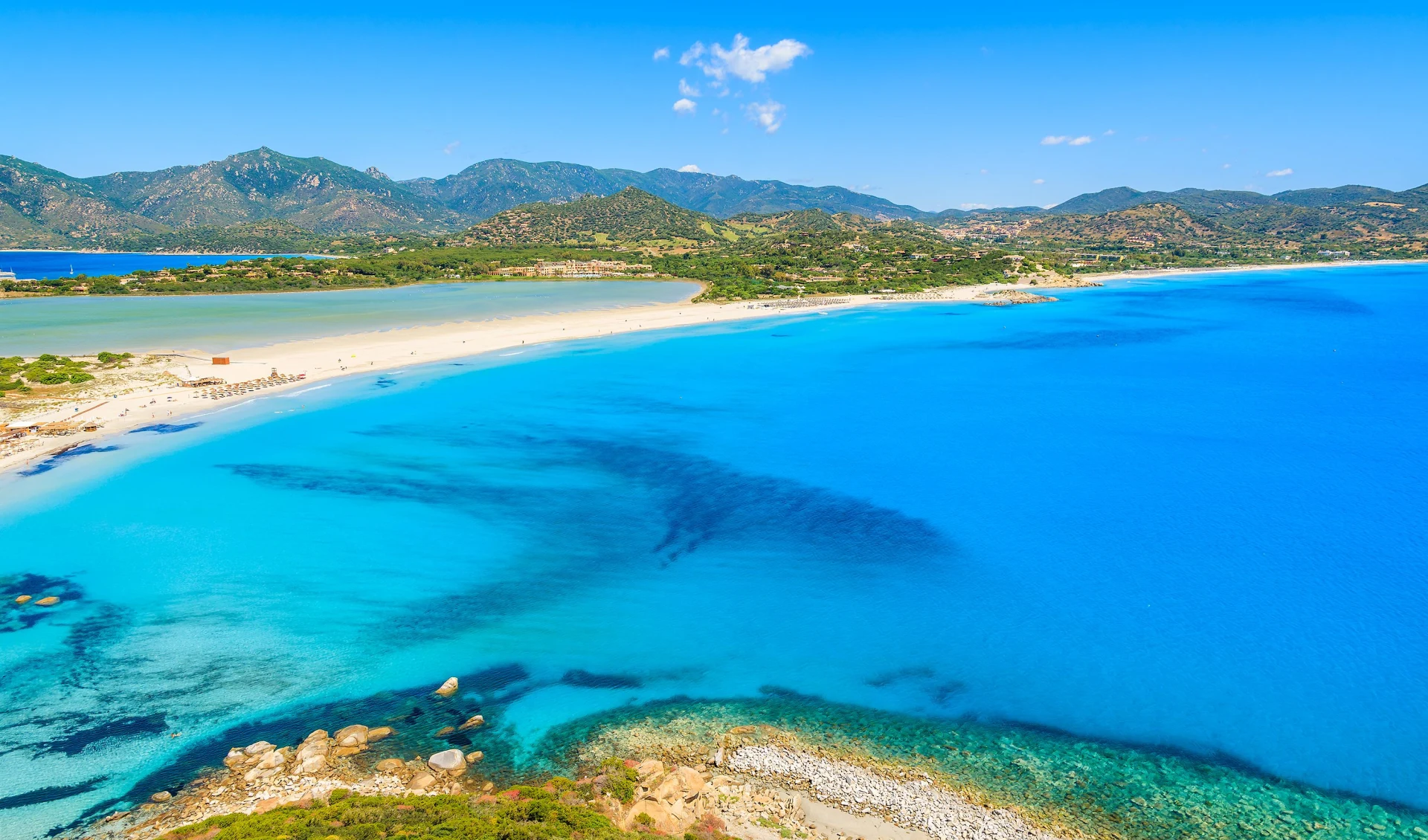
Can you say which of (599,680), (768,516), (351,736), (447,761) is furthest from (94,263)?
(447,761)

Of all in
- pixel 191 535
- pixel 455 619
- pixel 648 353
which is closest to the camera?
pixel 455 619

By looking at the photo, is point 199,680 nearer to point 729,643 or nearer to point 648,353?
point 729,643

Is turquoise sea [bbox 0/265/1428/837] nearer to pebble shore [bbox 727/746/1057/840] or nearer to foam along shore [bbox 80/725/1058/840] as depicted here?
foam along shore [bbox 80/725/1058/840]

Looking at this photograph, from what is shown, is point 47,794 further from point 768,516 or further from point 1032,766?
point 768,516

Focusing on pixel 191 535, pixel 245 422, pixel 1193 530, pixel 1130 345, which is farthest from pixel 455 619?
pixel 1130 345

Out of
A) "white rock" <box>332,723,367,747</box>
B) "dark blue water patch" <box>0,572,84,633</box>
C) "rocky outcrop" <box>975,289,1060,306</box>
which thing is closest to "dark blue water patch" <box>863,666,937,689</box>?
"white rock" <box>332,723,367,747</box>

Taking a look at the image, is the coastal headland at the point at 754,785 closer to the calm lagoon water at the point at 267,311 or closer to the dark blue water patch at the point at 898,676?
the dark blue water patch at the point at 898,676

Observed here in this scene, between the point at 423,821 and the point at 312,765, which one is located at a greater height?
the point at 423,821
